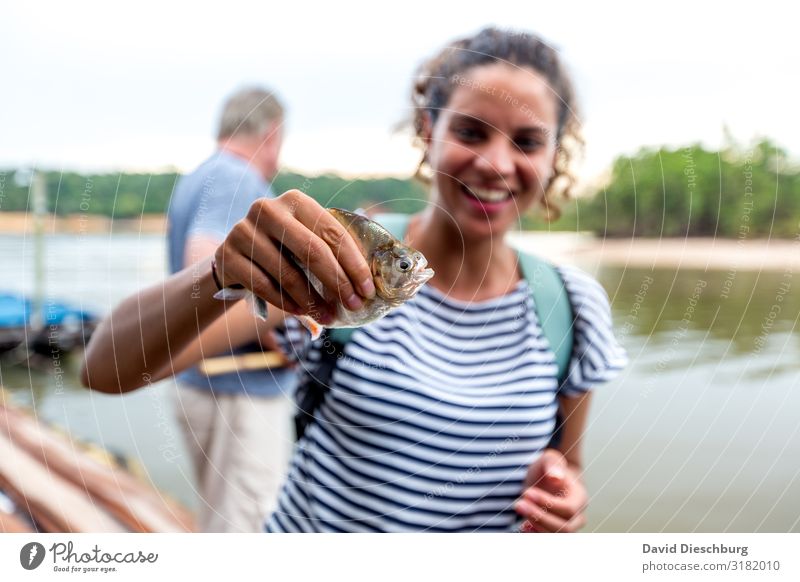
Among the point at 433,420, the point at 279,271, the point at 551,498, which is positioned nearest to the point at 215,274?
the point at 279,271

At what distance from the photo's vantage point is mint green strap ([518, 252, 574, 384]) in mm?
608

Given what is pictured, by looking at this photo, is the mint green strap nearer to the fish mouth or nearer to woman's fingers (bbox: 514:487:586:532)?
woman's fingers (bbox: 514:487:586:532)

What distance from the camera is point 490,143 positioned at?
608 millimetres

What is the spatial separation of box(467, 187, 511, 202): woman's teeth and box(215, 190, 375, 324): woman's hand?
0.22 m

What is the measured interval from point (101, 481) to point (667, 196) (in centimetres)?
76

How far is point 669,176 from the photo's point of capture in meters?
0.74

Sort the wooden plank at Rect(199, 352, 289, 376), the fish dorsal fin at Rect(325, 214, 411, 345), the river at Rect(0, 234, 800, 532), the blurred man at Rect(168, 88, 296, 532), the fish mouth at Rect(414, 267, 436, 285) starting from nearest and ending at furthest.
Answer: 1. the fish mouth at Rect(414, 267, 436, 285)
2. the fish dorsal fin at Rect(325, 214, 411, 345)
3. the river at Rect(0, 234, 800, 532)
4. the blurred man at Rect(168, 88, 296, 532)
5. the wooden plank at Rect(199, 352, 289, 376)

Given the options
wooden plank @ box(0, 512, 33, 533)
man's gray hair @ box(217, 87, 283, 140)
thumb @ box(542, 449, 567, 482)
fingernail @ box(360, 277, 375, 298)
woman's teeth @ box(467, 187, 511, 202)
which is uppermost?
man's gray hair @ box(217, 87, 283, 140)

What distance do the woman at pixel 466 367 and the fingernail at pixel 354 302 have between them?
15 centimetres

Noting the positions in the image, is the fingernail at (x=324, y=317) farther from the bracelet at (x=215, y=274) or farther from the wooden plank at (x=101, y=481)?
the wooden plank at (x=101, y=481)

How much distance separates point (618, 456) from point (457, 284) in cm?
26

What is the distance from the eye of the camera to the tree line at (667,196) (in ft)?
2.32

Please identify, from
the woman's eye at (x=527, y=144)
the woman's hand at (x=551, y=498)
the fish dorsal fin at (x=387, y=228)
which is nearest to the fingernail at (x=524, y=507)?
the woman's hand at (x=551, y=498)

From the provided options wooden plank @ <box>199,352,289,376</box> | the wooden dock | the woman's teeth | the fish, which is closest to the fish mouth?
the fish
